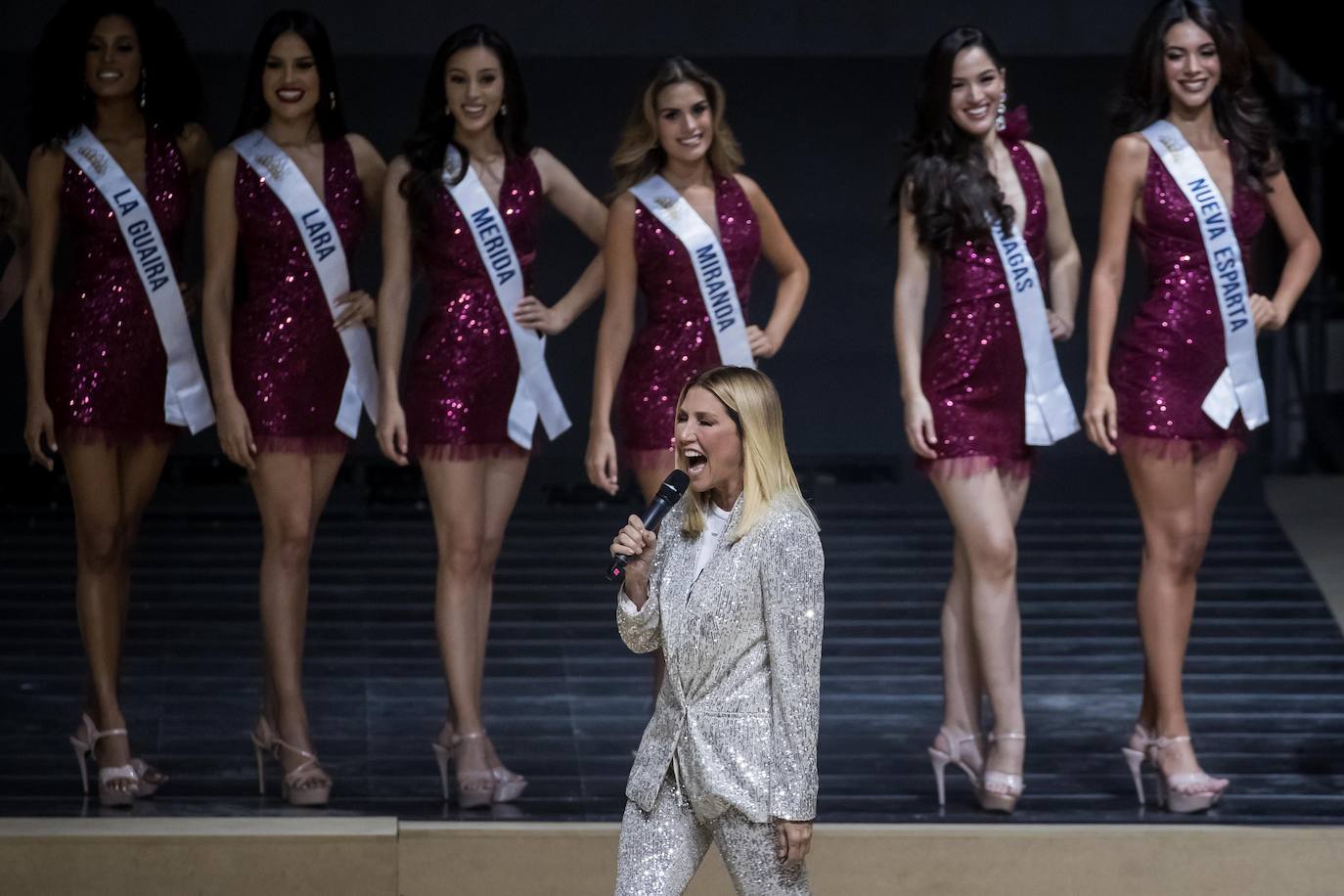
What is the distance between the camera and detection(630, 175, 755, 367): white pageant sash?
169 inches

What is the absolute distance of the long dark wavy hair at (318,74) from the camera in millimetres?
4312

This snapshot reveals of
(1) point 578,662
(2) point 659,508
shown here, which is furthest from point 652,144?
(2) point 659,508

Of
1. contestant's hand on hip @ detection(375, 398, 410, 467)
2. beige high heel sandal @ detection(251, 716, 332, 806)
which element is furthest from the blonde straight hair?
beige high heel sandal @ detection(251, 716, 332, 806)

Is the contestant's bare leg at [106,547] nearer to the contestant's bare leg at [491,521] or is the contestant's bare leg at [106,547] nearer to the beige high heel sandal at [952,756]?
the contestant's bare leg at [491,521]

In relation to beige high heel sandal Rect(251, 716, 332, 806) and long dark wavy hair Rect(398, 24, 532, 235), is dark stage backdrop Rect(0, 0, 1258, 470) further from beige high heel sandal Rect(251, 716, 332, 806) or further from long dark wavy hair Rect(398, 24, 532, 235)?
beige high heel sandal Rect(251, 716, 332, 806)

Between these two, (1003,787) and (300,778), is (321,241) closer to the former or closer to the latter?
(300,778)

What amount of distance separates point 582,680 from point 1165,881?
5.41ft

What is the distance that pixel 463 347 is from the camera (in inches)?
Result: 172

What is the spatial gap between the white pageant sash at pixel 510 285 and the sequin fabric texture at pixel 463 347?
0.01 m

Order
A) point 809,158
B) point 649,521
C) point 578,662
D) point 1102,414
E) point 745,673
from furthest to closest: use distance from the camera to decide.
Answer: point 809,158, point 578,662, point 1102,414, point 745,673, point 649,521

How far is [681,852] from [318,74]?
6.32 feet

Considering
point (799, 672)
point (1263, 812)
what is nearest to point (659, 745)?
point (799, 672)

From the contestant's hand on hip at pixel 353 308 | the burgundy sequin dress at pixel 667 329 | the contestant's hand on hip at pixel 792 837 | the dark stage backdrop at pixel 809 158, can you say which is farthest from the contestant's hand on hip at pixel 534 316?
the dark stage backdrop at pixel 809 158

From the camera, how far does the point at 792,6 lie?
241 inches
